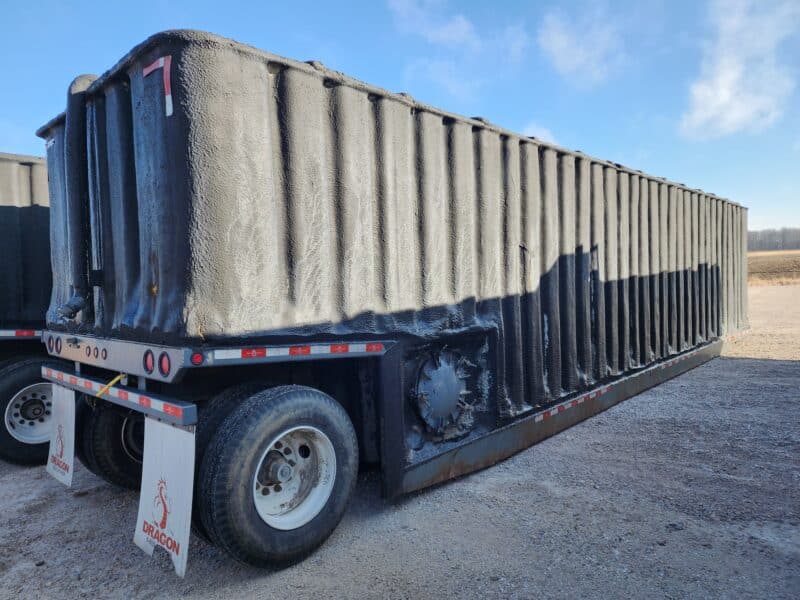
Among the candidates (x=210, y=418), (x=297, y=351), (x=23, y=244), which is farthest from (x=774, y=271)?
(x=210, y=418)

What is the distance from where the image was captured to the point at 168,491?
3150mm

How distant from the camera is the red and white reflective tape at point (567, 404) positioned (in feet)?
19.0

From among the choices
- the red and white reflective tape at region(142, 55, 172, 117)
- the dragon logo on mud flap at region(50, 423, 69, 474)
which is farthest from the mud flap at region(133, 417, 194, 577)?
the red and white reflective tape at region(142, 55, 172, 117)

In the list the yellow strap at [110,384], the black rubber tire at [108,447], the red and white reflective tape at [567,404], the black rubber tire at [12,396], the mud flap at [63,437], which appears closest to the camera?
the yellow strap at [110,384]

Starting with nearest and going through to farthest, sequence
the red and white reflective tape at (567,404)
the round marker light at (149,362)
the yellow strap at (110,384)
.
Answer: the round marker light at (149,362), the yellow strap at (110,384), the red and white reflective tape at (567,404)

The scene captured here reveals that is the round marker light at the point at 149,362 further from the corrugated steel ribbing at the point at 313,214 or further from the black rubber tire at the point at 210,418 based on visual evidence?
the black rubber tire at the point at 210,418

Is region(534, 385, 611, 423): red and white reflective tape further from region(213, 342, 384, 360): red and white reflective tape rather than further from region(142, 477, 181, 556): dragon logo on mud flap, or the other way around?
region(142, 477, 181, 556): dragon logo on mud flap

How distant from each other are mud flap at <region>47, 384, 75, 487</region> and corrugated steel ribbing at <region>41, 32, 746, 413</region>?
26.4 inches

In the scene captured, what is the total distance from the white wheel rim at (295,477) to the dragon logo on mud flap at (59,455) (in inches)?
76.4

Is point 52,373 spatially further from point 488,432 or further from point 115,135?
point 488,432

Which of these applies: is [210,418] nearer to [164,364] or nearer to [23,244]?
[164,364]

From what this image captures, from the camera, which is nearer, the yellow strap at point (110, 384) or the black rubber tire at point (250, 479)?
the black rubber tire at point (250, 479)

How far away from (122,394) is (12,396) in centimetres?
308

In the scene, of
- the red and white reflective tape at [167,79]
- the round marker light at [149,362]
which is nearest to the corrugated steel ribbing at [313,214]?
the red and white reflective tape at [167,79]
